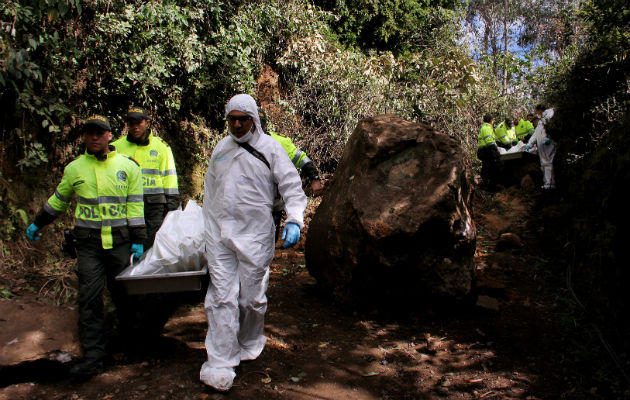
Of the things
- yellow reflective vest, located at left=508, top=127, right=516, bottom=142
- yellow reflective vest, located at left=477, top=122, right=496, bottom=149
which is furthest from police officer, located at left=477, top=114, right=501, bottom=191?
yellow reflective vest, located at left=508, top=127, right=516, bottom=142

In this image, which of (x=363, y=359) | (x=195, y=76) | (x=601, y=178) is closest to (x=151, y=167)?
(x=363, y=359)

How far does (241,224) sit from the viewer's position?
3.32 m

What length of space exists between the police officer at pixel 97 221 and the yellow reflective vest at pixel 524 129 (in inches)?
420

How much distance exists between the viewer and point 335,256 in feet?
14.6

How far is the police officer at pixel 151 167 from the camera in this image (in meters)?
4.55

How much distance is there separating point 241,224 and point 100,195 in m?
1.06

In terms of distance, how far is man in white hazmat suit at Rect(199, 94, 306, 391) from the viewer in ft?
10.6

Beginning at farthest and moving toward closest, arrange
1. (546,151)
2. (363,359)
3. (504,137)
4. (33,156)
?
1. (504,137)
2. (546,151)
3. (33,156)
4. (363,359)

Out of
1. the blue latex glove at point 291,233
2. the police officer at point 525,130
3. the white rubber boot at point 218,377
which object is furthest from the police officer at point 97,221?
the police officer at point 525,130

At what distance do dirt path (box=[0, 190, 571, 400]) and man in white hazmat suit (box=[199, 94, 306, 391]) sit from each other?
35cm

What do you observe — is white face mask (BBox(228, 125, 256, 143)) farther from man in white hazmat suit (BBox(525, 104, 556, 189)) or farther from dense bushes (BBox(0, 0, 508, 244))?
man in white hazmat suit (BBox(525, 104, 556, 189))

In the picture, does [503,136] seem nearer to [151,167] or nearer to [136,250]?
[151,167]

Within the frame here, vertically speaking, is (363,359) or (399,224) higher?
(399,224)

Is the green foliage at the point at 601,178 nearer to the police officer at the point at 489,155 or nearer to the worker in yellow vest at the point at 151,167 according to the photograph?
the police officer at the point at 489,155
